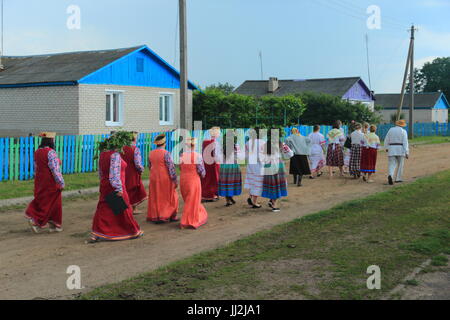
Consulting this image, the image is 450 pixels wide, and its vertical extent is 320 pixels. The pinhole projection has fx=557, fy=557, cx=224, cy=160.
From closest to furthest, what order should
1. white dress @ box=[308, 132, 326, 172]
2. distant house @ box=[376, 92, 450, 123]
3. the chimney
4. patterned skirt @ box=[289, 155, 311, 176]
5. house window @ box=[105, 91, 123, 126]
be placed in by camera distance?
1. patterned skirt @ box=[289, 155, 311, 176]
2. white dress @ box=[308, 132, 326, 172]
3. house window @ box=[105, 91, 123, 126]
4. the chimney
5. distant house @ box=[376, 92, 450, 123]

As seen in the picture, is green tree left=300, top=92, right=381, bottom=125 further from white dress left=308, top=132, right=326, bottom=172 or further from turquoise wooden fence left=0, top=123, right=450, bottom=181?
white dress left=308, top=132, right=326, bottom=172

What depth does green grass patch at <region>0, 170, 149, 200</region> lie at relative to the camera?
520 inches

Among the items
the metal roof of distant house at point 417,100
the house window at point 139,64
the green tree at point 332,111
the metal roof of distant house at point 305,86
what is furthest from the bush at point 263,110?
the metal roof of distant house at point 417,100

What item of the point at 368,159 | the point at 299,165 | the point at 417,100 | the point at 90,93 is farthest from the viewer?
the point at 417,100

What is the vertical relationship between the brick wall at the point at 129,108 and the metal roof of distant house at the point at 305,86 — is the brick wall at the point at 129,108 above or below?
below

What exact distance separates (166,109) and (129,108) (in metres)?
2.91

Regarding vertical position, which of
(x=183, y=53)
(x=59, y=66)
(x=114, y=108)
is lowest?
(x=114, y=108)

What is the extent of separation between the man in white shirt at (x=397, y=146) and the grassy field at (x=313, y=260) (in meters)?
4.49

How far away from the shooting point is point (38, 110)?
2264 centimetres

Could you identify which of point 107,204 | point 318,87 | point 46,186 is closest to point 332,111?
point 318,87

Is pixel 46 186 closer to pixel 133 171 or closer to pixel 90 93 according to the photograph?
pixel 133 171

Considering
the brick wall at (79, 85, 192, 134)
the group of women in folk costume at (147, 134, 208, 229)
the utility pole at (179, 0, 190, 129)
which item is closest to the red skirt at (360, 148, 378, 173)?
the utility pole at (179, 0, 190, 129)

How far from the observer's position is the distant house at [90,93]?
2191cm

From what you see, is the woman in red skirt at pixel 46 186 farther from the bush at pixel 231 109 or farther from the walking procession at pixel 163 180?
the bush at pixel 231 109
